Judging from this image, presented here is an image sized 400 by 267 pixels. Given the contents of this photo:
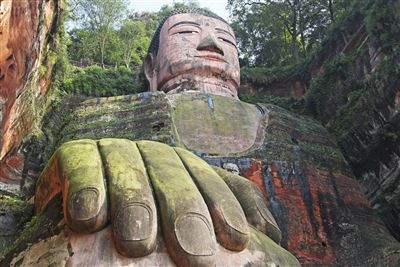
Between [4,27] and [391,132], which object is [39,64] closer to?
[4,27]

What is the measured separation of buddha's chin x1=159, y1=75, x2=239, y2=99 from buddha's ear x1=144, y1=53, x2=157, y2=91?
23.4 inches

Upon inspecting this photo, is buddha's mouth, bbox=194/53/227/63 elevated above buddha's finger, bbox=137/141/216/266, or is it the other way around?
buddha's finger, bbox=137/141/216/266

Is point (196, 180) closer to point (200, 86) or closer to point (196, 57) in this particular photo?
point (200, 86)

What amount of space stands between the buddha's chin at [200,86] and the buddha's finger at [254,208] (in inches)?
190

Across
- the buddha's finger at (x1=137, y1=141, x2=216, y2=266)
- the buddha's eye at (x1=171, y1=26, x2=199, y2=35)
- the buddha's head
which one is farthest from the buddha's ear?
the buddha's finger at (x1=137, y1=141, x2=216, y2=266)

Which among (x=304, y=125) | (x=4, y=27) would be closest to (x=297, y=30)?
(x=304, y=125)

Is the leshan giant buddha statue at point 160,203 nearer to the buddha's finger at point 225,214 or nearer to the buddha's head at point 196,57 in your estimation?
the buddha's finger at point 225,214

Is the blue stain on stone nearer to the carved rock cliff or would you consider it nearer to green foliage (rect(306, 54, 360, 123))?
the carved rock cliff

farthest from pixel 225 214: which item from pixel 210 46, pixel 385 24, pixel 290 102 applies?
pixel 290 102

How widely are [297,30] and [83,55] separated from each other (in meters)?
7.41

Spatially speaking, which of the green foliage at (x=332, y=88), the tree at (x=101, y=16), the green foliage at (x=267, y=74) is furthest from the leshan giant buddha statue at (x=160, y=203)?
the tree at (x=101, y=16)

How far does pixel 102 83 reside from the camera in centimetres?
1080

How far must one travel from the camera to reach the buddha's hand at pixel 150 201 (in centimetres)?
244

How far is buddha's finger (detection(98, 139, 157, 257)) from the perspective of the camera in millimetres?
2422
